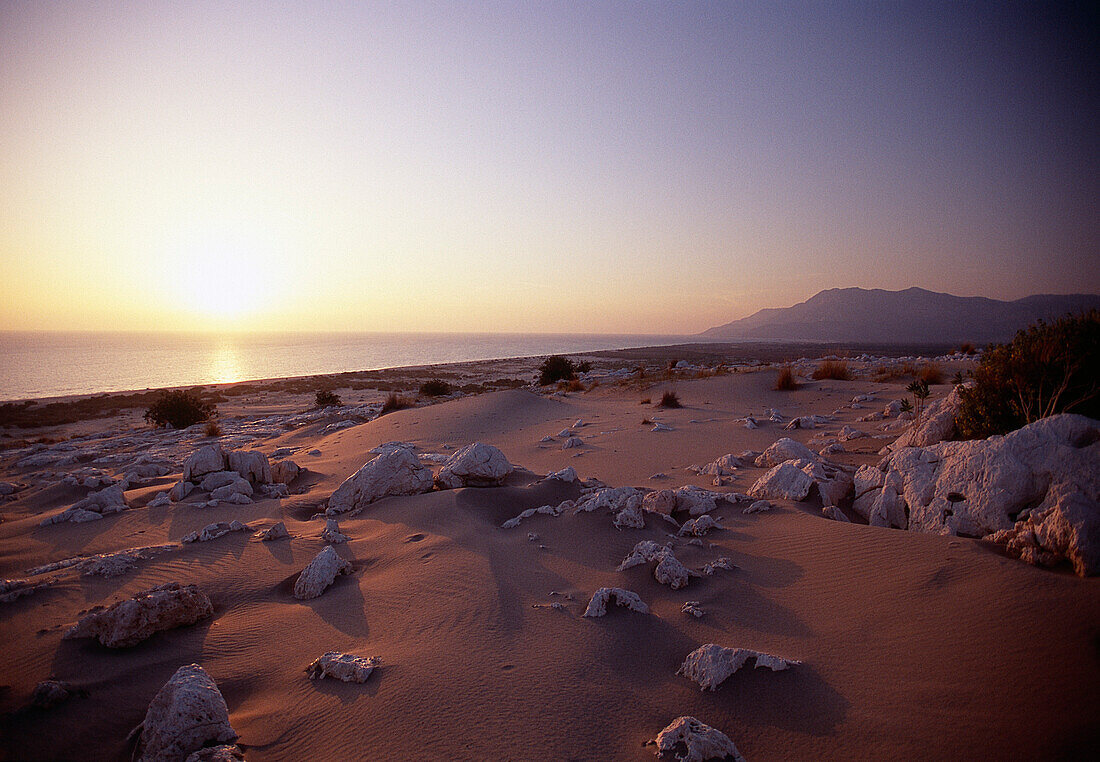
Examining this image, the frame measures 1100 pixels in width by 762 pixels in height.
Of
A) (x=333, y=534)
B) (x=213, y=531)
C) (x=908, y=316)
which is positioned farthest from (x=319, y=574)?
(x=908, y=316)

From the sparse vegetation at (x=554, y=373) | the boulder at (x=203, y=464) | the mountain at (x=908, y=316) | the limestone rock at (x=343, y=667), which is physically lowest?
the limestone rock at (x=343, y=667)

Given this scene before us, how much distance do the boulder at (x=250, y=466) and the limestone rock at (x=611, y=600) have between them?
6.43 meters

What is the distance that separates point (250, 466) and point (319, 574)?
4468 millimetres

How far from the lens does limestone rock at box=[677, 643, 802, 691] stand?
2631mm

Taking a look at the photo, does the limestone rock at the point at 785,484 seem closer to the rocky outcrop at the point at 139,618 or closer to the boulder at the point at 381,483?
the boulder at the point at 381,483

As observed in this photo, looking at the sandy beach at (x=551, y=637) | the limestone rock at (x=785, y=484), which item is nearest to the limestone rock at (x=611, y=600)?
the sandy beach at (x=551, y=637)

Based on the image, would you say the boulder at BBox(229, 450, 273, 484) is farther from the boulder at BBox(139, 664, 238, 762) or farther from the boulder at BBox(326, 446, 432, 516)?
the boulder at BBox(139, 664, 238, 762)

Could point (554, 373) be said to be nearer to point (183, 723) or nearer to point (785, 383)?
point (785, 383)

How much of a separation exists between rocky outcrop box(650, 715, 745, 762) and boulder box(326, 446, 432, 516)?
469 centimetres

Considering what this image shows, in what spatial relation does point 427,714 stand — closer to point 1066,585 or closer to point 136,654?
point 136,654

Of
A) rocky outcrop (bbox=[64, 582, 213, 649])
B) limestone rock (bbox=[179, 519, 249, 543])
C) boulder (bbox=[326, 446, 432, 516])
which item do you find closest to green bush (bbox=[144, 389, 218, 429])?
limestone rock (bbox=[179, 519, 249, 543])

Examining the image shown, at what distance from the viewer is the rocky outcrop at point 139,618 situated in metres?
3.24

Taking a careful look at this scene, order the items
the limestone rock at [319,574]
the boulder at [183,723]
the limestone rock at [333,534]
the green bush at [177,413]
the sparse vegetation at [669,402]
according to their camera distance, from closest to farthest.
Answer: the boulder at [183,723] < the limestone rock at [319,574] < the limestone rock at [333,534] < the sparse vegetation at [669,402] < the green bush at [177,413]

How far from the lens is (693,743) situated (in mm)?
2121
